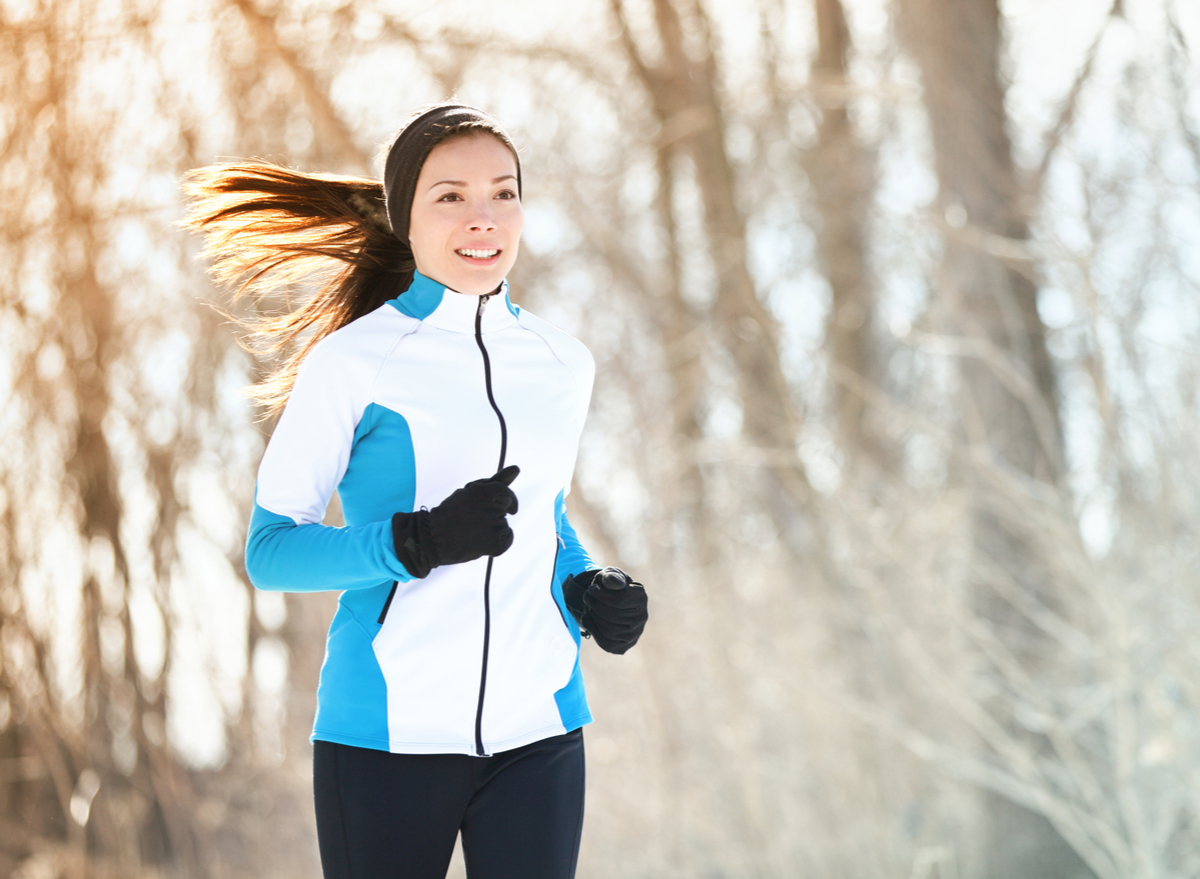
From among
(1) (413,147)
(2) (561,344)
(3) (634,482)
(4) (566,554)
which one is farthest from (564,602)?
(3) (634,482)

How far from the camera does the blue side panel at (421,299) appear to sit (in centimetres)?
148

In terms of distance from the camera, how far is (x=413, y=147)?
58.2 inches

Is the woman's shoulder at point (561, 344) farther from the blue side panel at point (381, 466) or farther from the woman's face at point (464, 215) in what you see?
Result: the blue side panel at point (381, 466)

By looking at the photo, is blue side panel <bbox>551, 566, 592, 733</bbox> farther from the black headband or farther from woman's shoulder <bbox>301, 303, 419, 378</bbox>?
the black headband

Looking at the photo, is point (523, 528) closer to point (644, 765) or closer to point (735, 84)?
point (644, 765)

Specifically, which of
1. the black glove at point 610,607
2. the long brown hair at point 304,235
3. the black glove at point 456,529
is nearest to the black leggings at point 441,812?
the black glove at point 610,607

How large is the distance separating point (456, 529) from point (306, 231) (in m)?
0.68

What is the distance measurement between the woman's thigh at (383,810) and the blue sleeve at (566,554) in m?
0.30

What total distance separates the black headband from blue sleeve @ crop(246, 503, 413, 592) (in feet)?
1.47

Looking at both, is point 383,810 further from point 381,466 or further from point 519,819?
point 381,466

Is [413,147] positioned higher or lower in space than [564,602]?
higher

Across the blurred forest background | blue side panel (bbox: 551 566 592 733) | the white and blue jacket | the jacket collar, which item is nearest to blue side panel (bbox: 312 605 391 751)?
the white and blue jacket

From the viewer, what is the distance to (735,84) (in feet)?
15.3

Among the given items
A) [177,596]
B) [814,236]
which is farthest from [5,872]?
[814,236]
